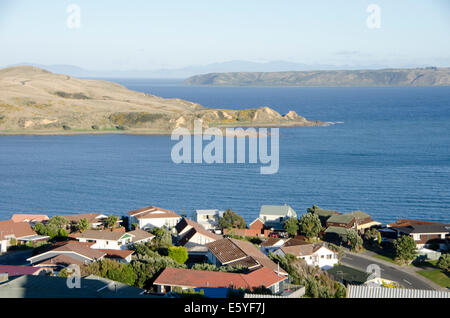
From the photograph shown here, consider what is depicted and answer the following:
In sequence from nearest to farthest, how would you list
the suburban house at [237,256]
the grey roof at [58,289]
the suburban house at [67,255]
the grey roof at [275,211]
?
the grey roof at [58,289] → the suburban house at [237,256] → the suburban house at [67,255] → the grey roof at [275,211]

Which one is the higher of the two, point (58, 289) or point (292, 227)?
point (58, 289)

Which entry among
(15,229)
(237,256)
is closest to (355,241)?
(237,256)

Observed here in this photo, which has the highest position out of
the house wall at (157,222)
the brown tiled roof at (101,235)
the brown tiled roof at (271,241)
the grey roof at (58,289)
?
the grey roof at (58,289)

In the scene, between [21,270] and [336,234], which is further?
[336,234]

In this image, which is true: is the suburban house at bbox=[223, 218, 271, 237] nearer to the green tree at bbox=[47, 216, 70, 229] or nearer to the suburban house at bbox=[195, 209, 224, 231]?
the suburban house at bbox=[195, 209, 224, 231]

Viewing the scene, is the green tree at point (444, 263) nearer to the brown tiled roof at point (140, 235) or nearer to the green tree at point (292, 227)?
the green tree at point (292, 227)

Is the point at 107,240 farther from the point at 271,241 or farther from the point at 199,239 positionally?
the point at 271,241

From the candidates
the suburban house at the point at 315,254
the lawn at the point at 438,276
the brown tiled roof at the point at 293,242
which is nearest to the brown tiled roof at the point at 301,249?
the suburban house at the point at 315,254

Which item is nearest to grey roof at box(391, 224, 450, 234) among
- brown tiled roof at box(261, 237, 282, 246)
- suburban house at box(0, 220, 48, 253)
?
brown tiled roof at box(261, 237, 282, 246)
